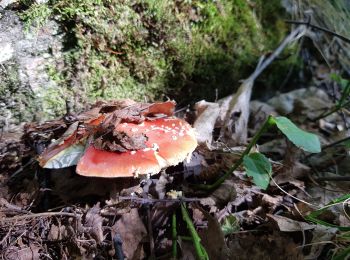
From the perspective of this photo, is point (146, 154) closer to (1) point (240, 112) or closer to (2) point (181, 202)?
(2) point (181, 202)

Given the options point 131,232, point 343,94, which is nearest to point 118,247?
point 131,232

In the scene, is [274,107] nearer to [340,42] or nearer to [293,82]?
[293,82]

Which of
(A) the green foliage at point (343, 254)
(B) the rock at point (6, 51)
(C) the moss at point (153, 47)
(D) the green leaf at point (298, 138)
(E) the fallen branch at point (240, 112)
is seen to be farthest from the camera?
(E) the fallen branch at point (240, 112)

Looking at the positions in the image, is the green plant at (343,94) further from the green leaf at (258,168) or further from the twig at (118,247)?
the twig at (118,247)

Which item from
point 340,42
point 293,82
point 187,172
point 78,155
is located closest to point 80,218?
point 78,155

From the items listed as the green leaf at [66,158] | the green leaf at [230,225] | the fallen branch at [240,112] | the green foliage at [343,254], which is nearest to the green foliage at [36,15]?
the green leaf at [66,158]

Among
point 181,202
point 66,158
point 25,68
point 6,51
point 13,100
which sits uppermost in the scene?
point 6,51
